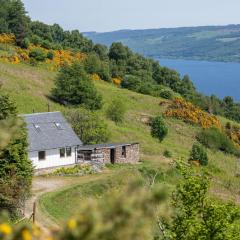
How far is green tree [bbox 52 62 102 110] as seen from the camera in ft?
213

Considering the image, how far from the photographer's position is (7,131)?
3645mm

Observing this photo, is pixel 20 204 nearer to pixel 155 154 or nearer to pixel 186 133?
pixel 155 154

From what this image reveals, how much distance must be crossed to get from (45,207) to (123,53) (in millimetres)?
78826

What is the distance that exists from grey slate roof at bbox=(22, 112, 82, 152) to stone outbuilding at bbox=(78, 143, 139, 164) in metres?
1.22

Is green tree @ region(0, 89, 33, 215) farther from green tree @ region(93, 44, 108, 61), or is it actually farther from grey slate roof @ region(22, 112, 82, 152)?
green tree @ region(93, 44, 108, 61)

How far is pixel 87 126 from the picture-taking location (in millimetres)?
49500

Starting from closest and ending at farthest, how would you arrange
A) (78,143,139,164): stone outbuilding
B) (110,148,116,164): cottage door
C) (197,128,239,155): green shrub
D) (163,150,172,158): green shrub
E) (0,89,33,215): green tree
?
(0,89,33,215): green tree < (78,143,139,164): stone outbuilding < (110,148,116,164): cottage door < (163,150,172,158): green shrub < (197,128,239,155): green shrub

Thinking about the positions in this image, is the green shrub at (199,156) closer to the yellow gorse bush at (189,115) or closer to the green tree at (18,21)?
the yellow gorse bush at (189,115)

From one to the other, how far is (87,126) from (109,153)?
16.8 feet

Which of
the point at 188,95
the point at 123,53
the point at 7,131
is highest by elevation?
the point at 7,131

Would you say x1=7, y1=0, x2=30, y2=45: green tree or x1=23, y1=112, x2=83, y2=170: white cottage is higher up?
x1=7, y1=0, x2=30, y2=45: green tree

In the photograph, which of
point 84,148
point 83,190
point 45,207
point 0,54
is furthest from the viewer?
point 0,54

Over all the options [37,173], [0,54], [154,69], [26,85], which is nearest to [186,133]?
[26,85]

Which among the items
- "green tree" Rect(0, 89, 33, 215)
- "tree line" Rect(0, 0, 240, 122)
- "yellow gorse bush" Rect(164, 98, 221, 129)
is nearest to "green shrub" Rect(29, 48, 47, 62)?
"tree line" Rect(0, 0, 240, 122)
